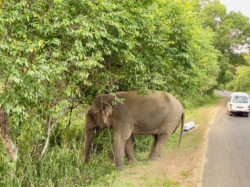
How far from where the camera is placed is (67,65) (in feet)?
15.0

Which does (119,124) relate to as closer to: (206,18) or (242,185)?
(242,185)

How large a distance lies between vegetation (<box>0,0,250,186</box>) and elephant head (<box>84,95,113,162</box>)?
57 centimetres

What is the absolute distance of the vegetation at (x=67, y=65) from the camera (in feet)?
12.9

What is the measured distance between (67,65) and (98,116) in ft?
8.34

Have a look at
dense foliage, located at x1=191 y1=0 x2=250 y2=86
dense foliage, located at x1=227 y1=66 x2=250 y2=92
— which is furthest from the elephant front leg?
dense foliage, located at x1=227 y1=66 x2=250 y2=92

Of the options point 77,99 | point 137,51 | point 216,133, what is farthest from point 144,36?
point 216,133

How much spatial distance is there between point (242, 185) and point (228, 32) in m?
25.4

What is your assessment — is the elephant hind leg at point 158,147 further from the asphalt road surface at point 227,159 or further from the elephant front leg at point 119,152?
the asphalt road surface at point 227,159

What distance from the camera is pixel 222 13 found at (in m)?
28.6

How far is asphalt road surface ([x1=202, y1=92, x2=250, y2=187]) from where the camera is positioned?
561cm

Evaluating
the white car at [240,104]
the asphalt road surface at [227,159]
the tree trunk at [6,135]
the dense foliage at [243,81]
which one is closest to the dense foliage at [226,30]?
the white car at [240,104]

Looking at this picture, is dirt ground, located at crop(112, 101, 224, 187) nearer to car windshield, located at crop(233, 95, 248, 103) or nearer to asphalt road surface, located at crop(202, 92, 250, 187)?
asphalt road surface, located at crop(202, 92, 250, 187)

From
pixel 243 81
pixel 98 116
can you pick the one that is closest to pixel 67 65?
pixel 98 116

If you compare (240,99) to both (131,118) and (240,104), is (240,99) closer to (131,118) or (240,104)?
(240,104)
